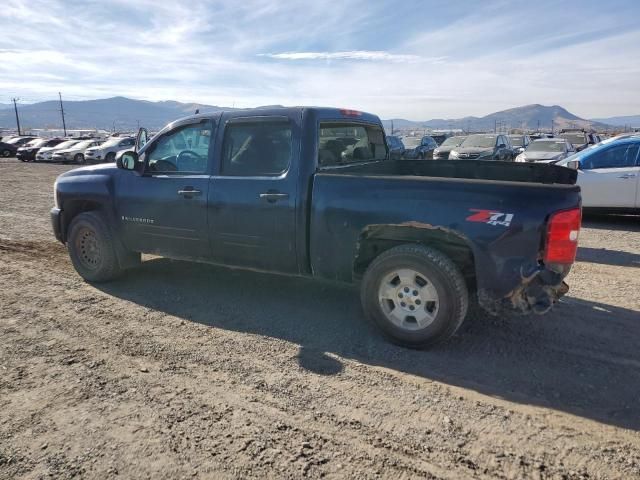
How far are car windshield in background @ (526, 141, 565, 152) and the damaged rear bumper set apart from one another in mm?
14945

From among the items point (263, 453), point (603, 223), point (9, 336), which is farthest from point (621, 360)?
point (603, 223)

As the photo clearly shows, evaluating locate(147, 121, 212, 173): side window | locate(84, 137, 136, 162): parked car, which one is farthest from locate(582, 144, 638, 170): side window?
locate(84, 137, 136, 162): parked car

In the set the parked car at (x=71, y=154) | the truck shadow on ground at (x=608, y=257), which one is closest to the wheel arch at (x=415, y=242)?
the truck shadow on ground at (x=608, y=257)

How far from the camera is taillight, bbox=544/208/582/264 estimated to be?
3529mm

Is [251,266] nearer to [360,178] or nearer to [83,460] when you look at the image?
[360,178]

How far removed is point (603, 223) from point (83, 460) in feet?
33.5

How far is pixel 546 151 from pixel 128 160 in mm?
15390

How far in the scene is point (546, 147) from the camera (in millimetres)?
17453

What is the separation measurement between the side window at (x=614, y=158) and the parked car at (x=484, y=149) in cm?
886

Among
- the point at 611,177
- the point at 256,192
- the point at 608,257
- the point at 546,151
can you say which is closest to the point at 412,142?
the point at 546,151

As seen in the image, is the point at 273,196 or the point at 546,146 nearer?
the point at 273,196

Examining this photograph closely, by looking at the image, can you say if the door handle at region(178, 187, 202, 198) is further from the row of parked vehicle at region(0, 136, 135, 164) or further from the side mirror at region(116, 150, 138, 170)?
the row of parked vehicle at region(0, 136, 135, 164)

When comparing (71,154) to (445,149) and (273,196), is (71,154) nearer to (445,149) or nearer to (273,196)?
(445,149)

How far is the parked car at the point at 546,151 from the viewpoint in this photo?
15530 millimetres
